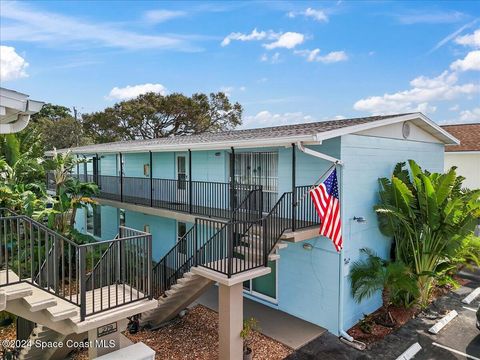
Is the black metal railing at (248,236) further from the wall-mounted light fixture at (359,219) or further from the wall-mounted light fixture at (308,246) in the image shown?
the wall-mounted light fixture at (359,219)

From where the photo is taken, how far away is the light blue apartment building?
8016 mm

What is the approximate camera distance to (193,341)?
27.8ft

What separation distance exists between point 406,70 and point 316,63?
5598mm

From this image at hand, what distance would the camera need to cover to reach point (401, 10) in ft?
39.4

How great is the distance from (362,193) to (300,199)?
210 centimetres

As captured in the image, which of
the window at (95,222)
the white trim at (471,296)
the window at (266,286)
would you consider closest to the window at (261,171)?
the window at (266,286)

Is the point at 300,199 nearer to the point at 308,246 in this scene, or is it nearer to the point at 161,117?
the point at 308,246

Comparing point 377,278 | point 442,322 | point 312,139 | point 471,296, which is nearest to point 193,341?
point 377,278

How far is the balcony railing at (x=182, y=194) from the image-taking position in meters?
10.5

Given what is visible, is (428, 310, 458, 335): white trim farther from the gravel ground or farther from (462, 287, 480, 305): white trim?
the gravel ground

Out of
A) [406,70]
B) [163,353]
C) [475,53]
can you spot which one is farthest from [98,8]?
Result: [475,53]

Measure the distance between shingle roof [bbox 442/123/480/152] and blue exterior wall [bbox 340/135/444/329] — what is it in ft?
39.5

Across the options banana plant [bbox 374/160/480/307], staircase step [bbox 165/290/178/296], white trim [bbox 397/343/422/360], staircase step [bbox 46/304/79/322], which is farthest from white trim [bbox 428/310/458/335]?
staircase step [bbox 46/304/79/322]

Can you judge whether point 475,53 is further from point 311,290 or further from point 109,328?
point 109,328
